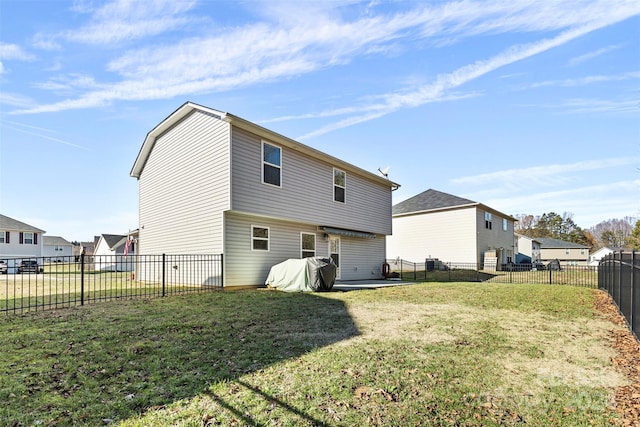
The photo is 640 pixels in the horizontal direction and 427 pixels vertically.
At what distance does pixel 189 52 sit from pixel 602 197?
39.5 meters

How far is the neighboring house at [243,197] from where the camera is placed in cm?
1080

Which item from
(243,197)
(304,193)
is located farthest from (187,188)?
(304,193)

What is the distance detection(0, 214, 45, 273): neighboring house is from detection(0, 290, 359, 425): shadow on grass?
2989 cm

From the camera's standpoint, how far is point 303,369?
12.3ft

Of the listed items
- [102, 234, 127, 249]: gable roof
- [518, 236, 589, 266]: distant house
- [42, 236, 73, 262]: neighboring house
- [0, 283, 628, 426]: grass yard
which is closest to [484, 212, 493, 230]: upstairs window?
[0, 283, 628, 426]: grass yard

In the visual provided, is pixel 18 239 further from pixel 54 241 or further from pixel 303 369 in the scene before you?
pixel 303 369

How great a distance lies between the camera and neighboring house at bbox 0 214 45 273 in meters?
28.0

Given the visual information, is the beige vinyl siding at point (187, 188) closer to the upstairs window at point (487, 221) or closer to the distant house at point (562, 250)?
the upstairs window at point (487, 221)

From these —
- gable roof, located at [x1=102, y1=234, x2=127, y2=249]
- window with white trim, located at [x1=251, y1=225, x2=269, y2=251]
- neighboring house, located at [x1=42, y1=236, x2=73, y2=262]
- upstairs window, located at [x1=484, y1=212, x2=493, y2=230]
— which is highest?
upstairs window, located at [x1=484, y1=212, x2=493, y2=230]

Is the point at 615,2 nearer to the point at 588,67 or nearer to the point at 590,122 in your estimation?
the point at 588,67

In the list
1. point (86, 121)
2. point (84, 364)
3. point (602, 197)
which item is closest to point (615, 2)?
point (84, 364)

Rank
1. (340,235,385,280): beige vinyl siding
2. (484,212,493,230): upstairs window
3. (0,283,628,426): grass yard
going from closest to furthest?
(0,283,628,426): grass yard < (340,235,385,280): beige vinyl siding < (484,212,493,230): upstairs window

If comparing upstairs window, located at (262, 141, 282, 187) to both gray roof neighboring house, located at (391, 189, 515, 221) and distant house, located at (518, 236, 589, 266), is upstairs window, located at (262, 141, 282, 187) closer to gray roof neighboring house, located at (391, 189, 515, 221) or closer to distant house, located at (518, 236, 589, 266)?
gray roof neighboring house, located at (391, 189, 515, 221)

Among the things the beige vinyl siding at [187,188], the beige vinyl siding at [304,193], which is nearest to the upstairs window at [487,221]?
the beige vinyl siding at [304,193]
